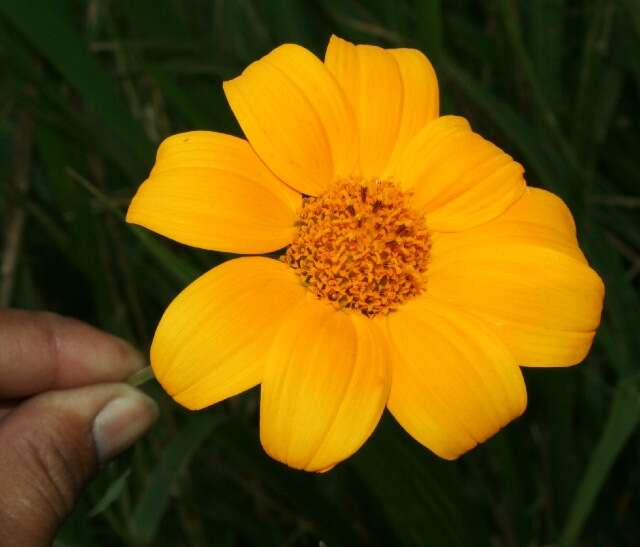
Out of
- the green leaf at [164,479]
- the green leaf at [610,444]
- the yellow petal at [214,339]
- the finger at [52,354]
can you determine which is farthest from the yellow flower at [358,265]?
the finger at [52,354]

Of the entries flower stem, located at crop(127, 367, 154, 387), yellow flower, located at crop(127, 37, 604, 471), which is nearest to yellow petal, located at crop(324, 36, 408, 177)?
yellow flower, located at crop(127, 37, 604, 471)

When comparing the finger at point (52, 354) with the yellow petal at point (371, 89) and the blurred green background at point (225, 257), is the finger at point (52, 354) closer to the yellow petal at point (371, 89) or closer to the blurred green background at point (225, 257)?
the blurred green background at point (225, 257)

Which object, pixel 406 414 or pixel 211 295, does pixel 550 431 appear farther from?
pixel 211 295

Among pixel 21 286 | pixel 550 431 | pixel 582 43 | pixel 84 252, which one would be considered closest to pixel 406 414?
pixel 550 431

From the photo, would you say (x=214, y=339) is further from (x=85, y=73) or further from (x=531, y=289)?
(x=85, y=73)

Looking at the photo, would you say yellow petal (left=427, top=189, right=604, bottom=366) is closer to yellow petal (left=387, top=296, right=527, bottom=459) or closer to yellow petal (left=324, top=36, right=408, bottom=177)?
yellow petal (left=387, top=296, right=527, bottom=459)
